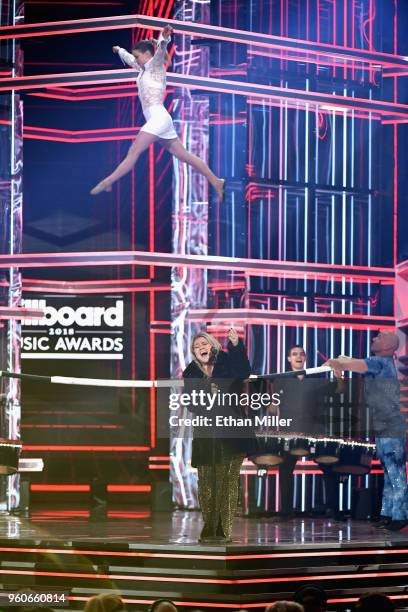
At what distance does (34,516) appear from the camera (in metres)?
8.86

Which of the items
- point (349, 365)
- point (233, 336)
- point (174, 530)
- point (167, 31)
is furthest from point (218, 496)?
point (167, 31)

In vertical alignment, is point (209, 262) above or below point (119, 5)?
below

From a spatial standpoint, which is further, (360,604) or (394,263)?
(394,263)

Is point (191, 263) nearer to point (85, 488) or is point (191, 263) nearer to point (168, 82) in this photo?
point (168, 82)

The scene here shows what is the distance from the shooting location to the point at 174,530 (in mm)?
7680

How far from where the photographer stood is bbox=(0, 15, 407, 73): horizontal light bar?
31.2ft

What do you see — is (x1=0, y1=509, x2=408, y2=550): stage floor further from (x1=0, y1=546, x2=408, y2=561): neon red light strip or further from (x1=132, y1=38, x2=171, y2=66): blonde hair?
(x1=132, y1=38, x2=171, y2=66): blonde hair

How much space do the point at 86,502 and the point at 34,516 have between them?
3.98 ft

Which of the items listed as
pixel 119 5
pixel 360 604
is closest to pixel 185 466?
pixel 119 5

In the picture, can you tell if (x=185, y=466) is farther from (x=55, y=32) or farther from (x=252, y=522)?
(x=55, y=32)

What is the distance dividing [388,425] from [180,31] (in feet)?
12.3

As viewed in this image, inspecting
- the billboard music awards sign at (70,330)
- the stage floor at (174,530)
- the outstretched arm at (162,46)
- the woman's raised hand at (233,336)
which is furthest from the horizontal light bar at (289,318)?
the outstretched arm at (162,46)

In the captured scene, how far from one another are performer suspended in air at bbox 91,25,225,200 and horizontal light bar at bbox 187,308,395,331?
932 millimetres

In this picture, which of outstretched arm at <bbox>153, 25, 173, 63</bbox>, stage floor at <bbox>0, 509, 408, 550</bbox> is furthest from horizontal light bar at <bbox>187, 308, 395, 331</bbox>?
outstretched arm at <bbox>153, 25, 173, 63</bbox>
